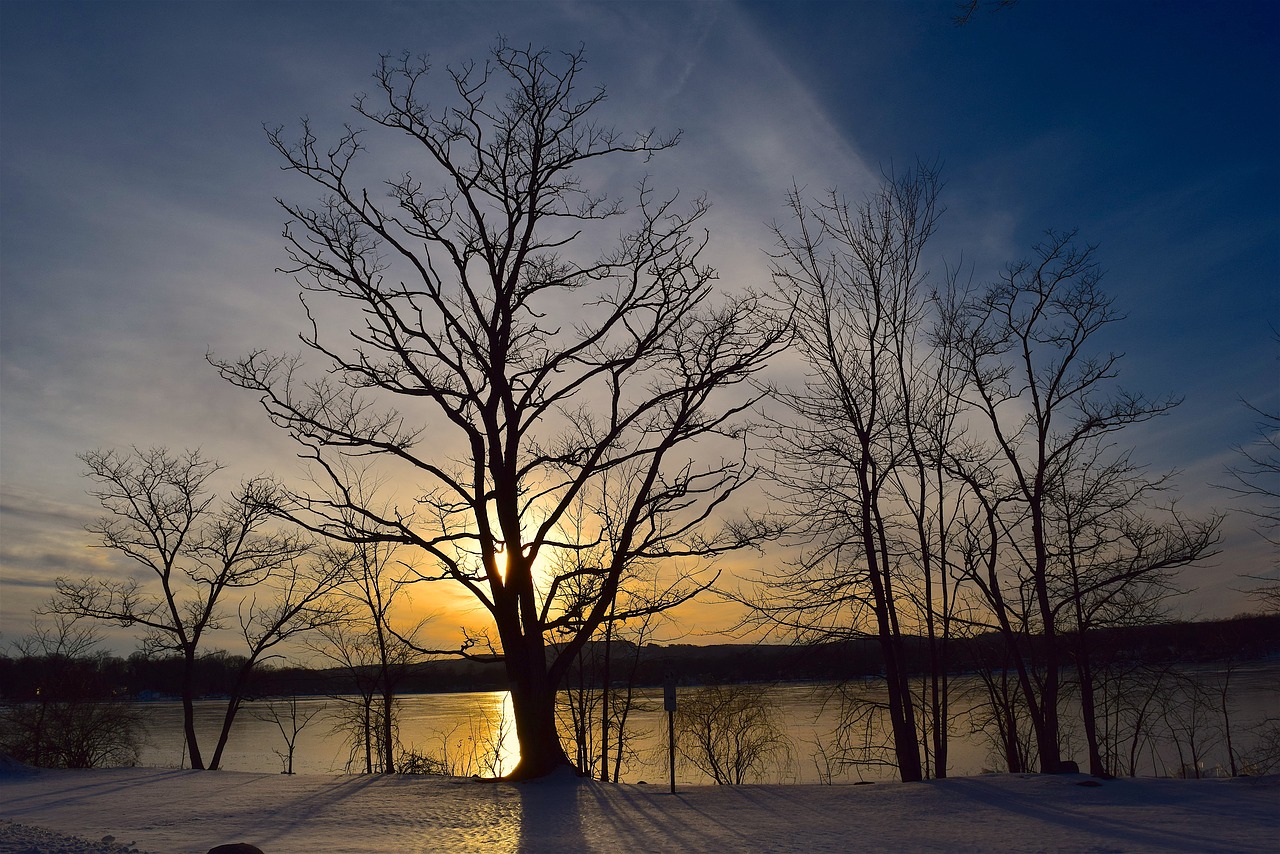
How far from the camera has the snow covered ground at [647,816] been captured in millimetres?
8227

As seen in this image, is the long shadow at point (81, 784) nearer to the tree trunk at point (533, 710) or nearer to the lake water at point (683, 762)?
the tree trunk at point (533, 710)

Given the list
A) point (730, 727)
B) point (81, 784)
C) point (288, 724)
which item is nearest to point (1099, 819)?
point (81, 784)

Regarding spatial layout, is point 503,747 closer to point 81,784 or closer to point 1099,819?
point 81,784

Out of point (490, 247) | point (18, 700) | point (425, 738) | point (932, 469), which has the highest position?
point (490, 247)

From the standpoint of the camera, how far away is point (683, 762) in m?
31.0

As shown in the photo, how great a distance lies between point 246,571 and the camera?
81.6 feet

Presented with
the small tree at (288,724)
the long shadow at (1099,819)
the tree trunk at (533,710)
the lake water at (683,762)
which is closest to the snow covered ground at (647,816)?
the long shadow at (1099,819)

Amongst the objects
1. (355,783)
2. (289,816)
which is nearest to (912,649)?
(355,783)

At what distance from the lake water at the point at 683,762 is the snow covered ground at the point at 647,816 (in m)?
6.35

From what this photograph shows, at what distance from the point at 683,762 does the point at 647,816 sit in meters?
22.1

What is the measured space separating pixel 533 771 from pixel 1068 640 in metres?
13.4

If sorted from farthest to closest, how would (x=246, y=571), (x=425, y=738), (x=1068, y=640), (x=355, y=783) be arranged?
(x=425, y=738), (x=246, y=571), (x=1068, y=640), (x=355, y=783)

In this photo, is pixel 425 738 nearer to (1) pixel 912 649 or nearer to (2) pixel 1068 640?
(1) pixel 912 649

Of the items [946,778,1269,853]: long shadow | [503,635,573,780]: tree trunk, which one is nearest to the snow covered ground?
[946,778,1269,853]: long shadow
